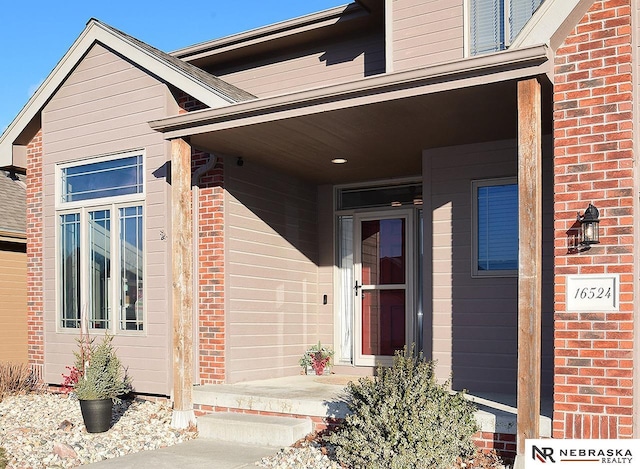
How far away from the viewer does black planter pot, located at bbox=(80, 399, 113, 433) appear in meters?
7.02

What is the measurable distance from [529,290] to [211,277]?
412 centimetres

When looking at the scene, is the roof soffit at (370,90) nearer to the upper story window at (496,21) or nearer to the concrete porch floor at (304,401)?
the upper story window at (496,21)

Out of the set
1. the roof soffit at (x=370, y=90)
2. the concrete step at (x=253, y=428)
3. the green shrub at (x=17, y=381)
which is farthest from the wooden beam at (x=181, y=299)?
the green shrub at (x=17, y=381)

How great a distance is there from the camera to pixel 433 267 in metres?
7.94

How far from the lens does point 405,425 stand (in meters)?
5.33

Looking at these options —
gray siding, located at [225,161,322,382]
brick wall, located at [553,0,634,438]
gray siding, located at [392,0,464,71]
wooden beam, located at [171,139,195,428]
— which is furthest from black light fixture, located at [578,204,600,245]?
gray siding, located at [225,161,322,382]

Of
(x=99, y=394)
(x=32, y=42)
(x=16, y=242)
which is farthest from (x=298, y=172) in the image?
(x=32, y=42)

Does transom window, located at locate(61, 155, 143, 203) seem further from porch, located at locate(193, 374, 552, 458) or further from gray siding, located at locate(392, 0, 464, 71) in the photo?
gray siding, located at locate(392, 0, 464, 71)

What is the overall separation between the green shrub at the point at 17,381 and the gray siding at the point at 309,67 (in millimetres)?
5024

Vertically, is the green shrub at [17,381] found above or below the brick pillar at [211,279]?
below

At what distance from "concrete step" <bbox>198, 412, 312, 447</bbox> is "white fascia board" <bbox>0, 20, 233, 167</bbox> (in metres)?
3.34

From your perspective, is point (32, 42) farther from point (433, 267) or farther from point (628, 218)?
point (628, 218)

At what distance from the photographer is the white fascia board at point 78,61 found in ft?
25.8

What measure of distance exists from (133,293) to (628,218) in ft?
18.9
